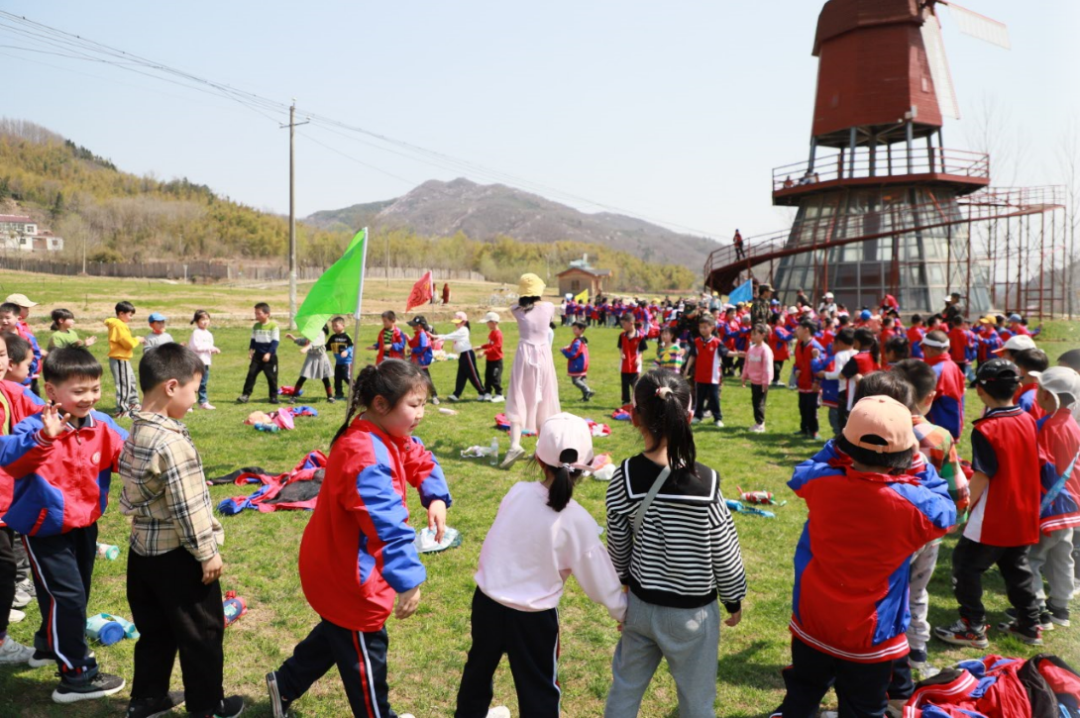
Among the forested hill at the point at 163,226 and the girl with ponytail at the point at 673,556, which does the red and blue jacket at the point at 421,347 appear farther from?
the forested hill at the point at 163,226

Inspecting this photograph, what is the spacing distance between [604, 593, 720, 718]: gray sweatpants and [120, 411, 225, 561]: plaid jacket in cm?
197

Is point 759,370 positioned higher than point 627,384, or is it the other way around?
point 759,370

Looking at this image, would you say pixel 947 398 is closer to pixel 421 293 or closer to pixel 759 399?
pixel 759 399

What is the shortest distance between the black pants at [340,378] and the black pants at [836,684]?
11.5 metres

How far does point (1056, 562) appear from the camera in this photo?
4566 mm

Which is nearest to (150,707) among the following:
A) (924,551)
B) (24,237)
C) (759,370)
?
(924,551)

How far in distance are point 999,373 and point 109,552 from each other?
656 centimetres

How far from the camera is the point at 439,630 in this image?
4.56 m

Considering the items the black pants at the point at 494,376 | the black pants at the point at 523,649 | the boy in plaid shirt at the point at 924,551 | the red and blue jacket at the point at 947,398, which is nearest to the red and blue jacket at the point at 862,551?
the boy in plaid shirt at the point at 924,551

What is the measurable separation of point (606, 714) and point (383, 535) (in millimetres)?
1286

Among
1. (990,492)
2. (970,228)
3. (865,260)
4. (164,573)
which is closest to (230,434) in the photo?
(164,573)

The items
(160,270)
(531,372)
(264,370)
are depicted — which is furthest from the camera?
(160,270)

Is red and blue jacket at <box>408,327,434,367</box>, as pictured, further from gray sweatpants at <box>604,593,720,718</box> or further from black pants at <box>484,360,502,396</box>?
gray sweatpants at <box>604,593,720,718</box>

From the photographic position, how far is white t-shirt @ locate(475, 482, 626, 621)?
2840 mm
